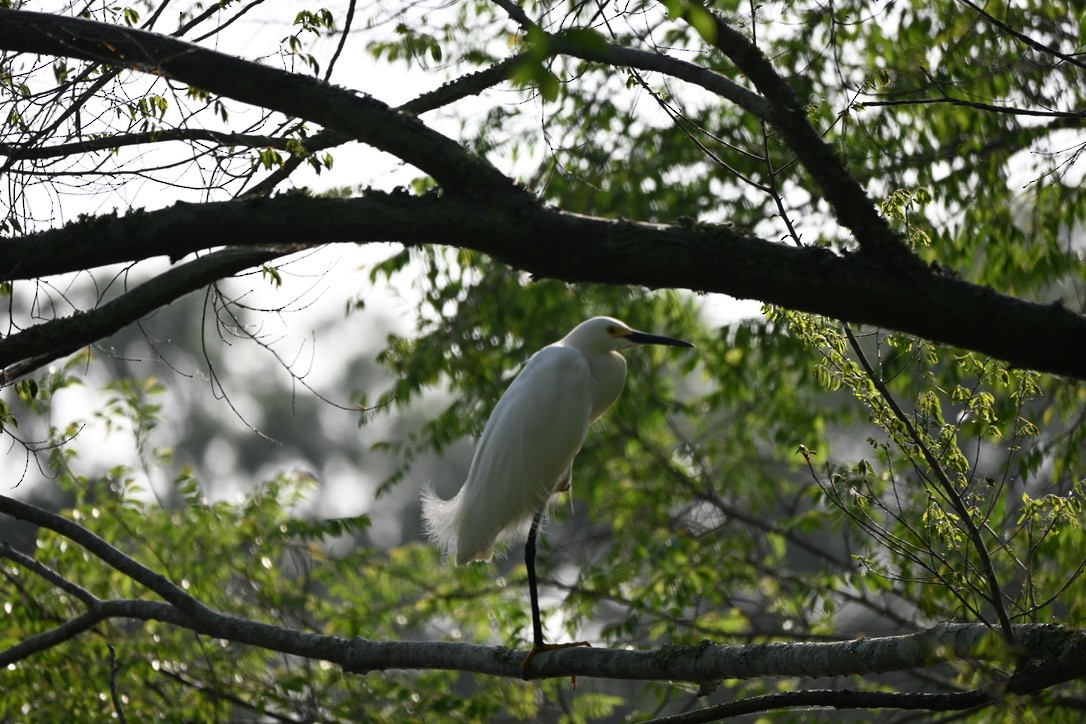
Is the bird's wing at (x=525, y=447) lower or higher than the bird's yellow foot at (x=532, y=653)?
higher

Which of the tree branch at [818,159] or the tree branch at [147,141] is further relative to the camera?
the tree branch at [147,141]

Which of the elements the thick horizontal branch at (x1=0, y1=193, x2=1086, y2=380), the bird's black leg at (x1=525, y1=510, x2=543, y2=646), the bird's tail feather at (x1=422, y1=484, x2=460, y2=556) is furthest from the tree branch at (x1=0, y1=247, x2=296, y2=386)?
the bird's tail feather at (x1=422, y1=484, x2=460, y2=556)

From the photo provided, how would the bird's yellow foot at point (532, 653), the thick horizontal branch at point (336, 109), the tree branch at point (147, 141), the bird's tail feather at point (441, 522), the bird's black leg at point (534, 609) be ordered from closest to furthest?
the thick horizontal branch at point (336, 109) < the tree branch at point (147, 141) < the bird's yellow foot at point (532, 653) < the bird's black leg at point (534, 609) < the bird's tail feather at point (441, 522)

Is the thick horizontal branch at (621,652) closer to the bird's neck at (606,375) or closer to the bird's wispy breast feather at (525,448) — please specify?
the bird's wispy breast feather at (525,448)

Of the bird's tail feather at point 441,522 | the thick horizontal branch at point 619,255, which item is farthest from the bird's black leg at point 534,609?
the thick horizontal branch at point 619,255

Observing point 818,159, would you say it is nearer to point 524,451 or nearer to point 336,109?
point 336,109

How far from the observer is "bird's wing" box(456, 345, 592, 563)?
459 centimetres

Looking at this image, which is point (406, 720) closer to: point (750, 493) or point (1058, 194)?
point (750, 493)

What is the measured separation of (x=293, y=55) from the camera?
2.88 metres

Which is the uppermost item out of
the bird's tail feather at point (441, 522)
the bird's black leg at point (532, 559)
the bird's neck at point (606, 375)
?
the bird's neck at point (606, 375)

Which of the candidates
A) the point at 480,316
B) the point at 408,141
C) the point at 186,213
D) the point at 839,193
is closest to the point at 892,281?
the point at 839,193

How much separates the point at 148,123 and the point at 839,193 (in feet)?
5.76

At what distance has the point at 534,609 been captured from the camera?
4.36 meters

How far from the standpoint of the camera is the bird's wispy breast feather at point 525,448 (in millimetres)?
4594
